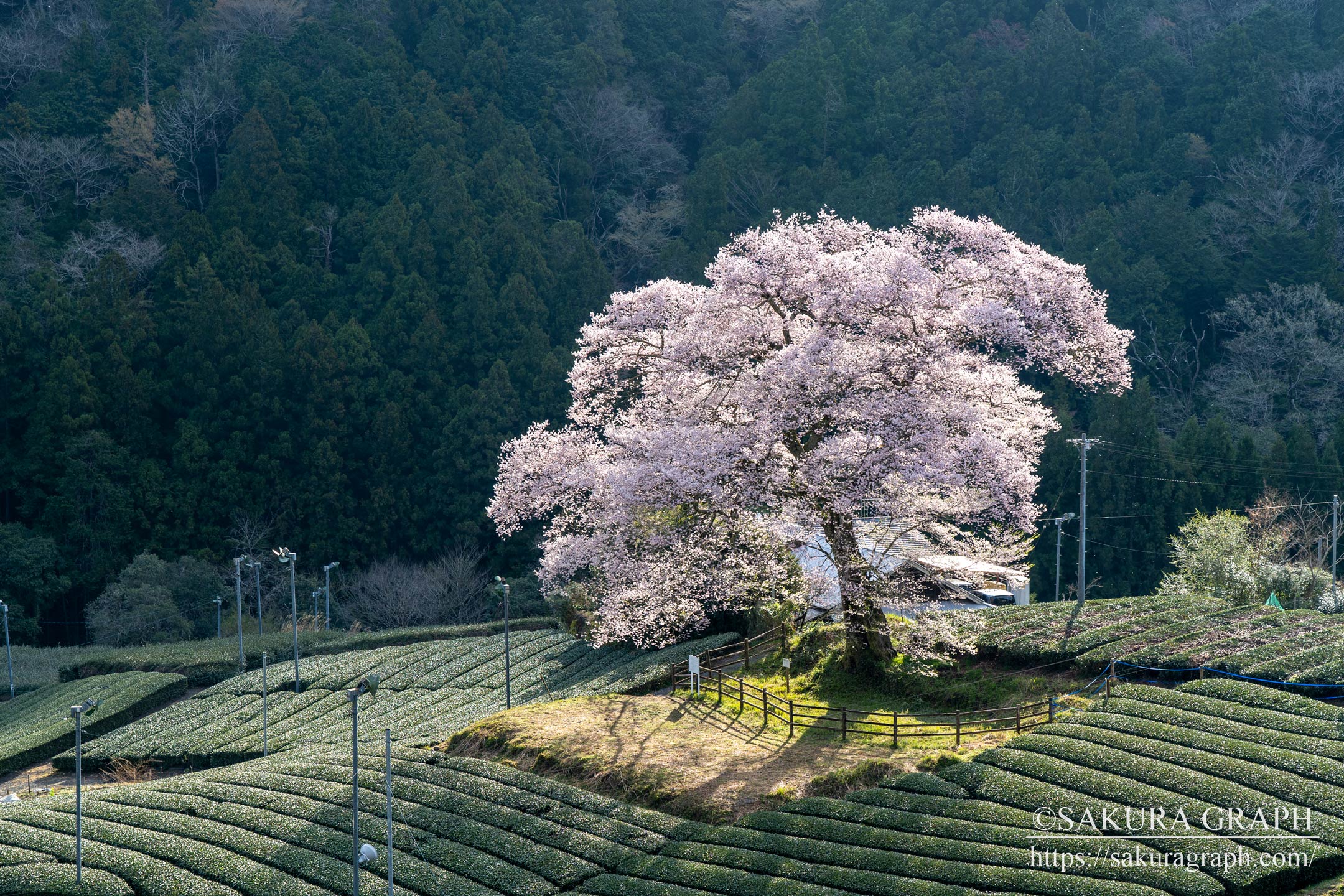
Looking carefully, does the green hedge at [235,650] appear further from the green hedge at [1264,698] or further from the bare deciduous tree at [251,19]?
the bare deciduous tree at [251,19]

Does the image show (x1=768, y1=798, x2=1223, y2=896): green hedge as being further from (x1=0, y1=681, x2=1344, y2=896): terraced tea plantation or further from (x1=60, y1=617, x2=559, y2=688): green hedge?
(x1=60, y1=617, x2=559, y2=688): green hedge

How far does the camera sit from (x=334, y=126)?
75938mm

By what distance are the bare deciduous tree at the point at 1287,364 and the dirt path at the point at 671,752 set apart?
43833 mm

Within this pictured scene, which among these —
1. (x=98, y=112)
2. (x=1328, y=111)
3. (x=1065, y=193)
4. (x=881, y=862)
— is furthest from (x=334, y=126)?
(x=881, y=862)

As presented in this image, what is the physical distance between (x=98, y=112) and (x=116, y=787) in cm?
5578

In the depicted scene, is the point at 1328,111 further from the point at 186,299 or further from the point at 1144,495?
the point at 186,299

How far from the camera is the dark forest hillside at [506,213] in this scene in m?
61.9

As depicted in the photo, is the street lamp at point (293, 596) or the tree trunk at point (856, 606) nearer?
the tree trunk at point (856, 606)

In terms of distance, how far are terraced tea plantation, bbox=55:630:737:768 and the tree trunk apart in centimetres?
511

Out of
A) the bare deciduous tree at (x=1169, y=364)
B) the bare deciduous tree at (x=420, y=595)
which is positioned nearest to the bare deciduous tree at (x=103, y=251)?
the bare deciduous tree at (x=420, y=595)

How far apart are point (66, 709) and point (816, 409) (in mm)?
30310

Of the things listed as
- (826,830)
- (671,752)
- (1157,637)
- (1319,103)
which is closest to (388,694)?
(671,752)

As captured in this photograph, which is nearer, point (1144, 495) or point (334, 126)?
point (1144, 495)

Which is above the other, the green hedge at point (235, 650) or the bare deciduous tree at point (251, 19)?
the bare deciduous tree at point (251, 19)
